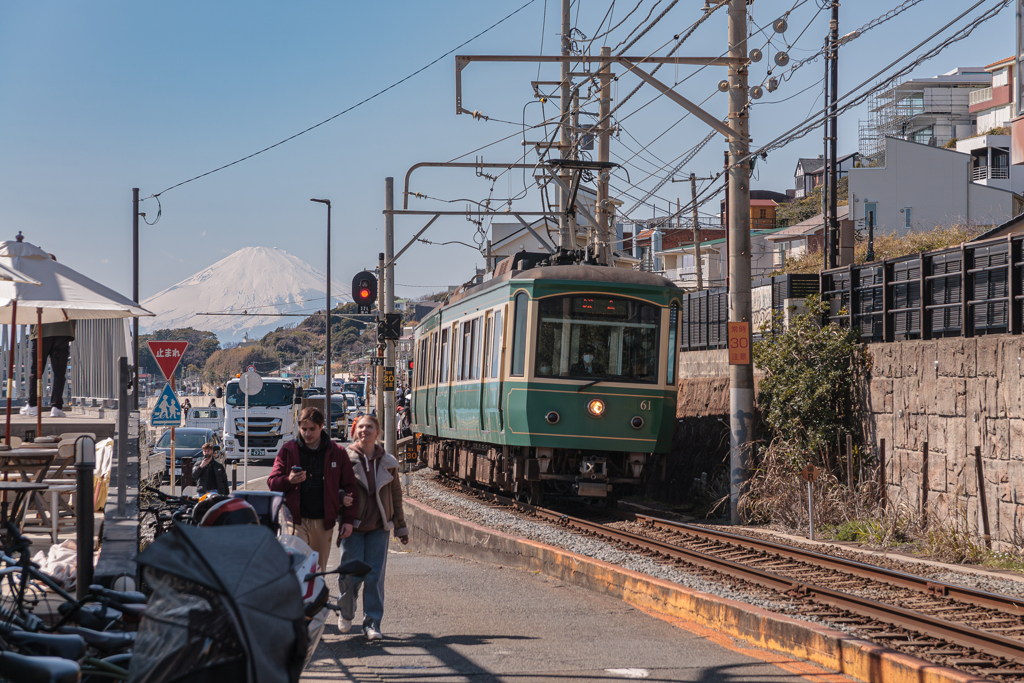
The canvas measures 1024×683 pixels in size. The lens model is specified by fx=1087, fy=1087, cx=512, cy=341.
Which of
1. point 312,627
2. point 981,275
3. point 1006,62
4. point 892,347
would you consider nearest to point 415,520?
point 892,347

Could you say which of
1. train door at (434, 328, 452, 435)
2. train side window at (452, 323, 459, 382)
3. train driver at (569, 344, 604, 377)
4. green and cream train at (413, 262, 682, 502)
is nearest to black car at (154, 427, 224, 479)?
train door at (434, 328, 452, 435)

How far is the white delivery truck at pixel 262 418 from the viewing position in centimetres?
3291

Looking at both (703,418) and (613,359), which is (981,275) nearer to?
(613,359)

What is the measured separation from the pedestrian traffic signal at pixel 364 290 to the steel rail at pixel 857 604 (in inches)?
469

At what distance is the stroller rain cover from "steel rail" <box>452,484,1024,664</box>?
5326 mm

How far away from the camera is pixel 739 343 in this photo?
47.5ft

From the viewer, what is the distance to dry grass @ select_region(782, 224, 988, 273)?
1240 inches

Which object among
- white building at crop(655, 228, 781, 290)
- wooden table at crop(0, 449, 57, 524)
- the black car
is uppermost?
white building at crop(655, 228, 781, 290)

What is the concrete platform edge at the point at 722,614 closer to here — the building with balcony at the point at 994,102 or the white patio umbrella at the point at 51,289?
the white patio umbrella at the point at 51,289

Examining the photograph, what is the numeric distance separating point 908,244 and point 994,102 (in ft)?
151

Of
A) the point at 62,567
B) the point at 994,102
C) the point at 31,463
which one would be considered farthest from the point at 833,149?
the point at 994,102

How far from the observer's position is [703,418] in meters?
19.0

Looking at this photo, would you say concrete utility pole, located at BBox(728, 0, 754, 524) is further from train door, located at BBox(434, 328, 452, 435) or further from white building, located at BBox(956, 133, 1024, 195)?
white building, located at BBox(956, 133, 1024, 195)

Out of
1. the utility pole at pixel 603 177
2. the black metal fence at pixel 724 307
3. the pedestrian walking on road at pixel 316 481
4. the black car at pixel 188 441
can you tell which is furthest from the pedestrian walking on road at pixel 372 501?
the black car at pixel 188 441
